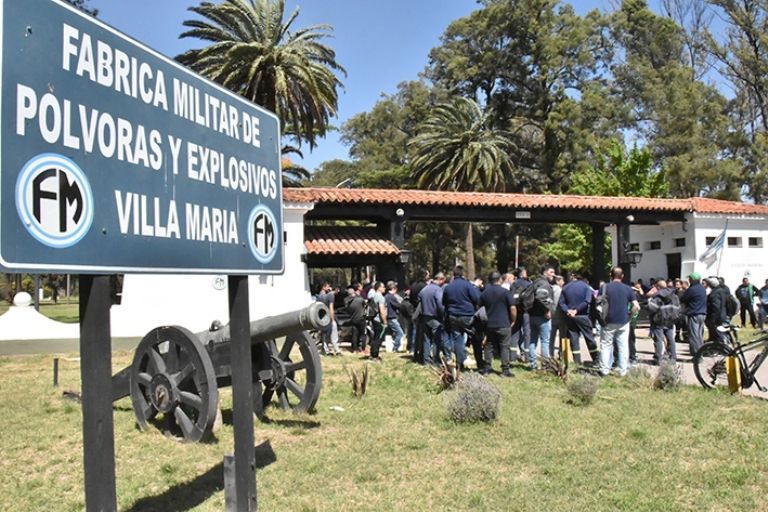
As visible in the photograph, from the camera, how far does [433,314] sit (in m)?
11.9

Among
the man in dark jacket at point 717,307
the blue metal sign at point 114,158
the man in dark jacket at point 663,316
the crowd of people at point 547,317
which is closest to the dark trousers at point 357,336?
the crowd of people at point 547,317

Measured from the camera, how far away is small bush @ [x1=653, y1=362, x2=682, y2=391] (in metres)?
9.06

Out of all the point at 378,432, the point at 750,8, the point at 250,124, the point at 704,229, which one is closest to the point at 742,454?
the point at 378,432

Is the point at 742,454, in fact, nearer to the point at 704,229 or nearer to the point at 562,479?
the point at 562,479

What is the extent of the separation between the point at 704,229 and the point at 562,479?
70.8ft

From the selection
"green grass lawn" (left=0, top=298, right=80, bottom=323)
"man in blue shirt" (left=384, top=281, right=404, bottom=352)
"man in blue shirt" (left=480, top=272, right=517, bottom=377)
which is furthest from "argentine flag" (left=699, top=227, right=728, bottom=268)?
"green grass lawn" (left=0, top=298, right=80, bottom=323)

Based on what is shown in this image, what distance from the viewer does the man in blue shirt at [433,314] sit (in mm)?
11898

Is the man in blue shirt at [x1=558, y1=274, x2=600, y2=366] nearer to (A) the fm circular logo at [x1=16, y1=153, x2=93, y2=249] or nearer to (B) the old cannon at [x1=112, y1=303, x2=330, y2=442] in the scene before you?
(B) the old cannon at [x1=112, y1=303, x2=330, y2=442]

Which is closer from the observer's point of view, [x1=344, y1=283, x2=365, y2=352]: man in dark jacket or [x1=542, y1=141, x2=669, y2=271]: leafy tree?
[x1=344, y1=283, x2=365, y2=352]: man in dark jacket

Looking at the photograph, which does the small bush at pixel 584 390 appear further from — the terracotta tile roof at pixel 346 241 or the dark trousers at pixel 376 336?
the terracotta tile roof at pixel 346 241

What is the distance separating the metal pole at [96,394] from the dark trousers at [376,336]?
10.7m

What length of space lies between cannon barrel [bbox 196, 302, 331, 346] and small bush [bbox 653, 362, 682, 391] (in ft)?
17.7

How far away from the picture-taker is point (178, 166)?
338cm

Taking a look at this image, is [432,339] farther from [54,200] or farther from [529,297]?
[54,200]
